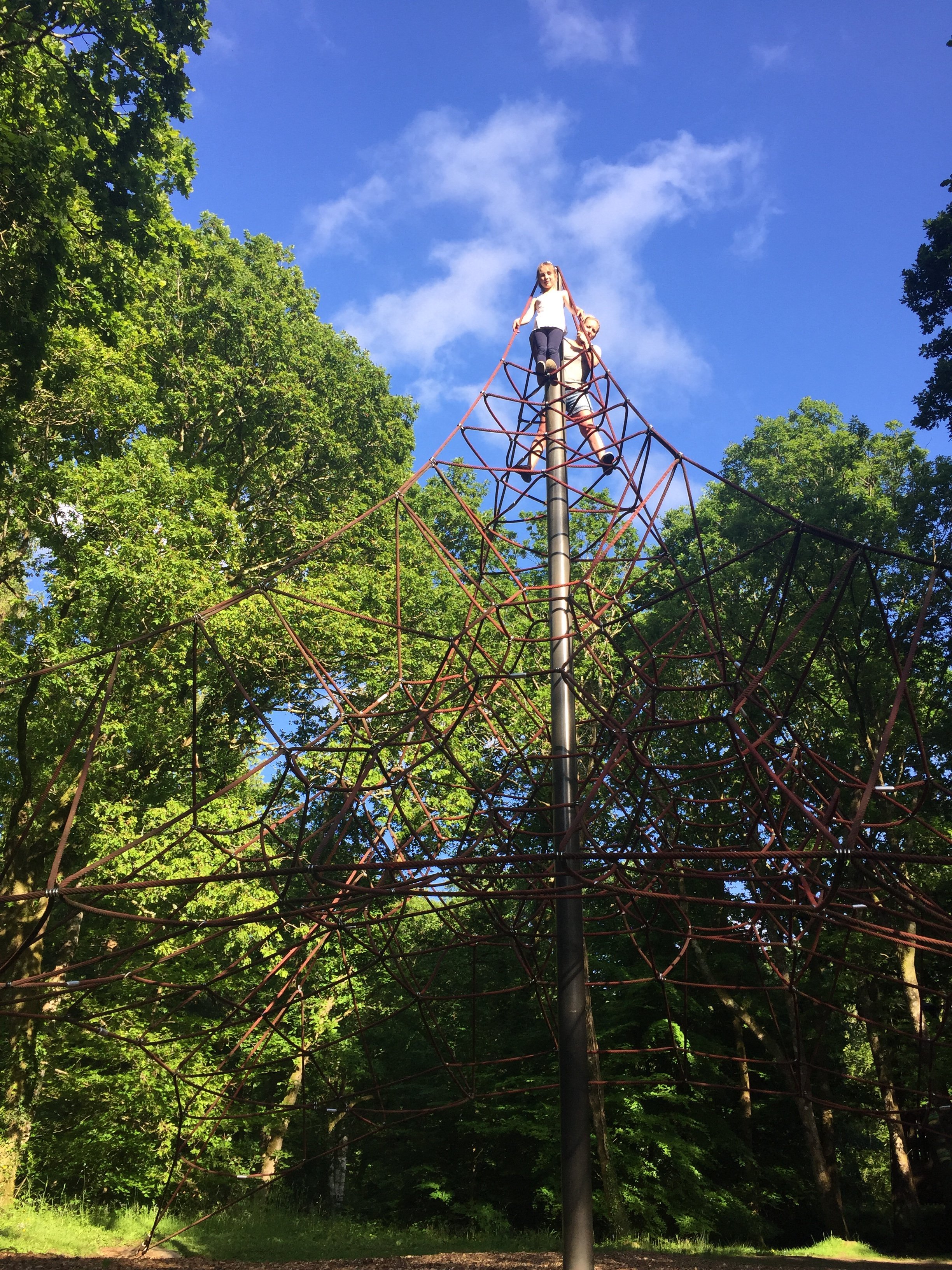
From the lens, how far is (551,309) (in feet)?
23.7

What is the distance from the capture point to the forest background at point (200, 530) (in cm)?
934

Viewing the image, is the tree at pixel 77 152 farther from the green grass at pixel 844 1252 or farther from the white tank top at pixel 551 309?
the green grass at pixel 844 1252

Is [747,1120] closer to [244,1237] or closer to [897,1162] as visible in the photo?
[897,1162]

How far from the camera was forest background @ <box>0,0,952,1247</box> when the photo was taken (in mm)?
9336

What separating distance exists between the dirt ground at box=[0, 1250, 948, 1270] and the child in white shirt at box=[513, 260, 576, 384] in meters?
7.28

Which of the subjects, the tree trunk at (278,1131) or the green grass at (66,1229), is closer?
the green grass at (66,1229)

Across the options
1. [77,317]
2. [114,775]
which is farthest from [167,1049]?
[77,317]

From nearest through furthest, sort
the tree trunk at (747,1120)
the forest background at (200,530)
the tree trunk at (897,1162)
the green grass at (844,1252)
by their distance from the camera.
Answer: the forest background at (200,530) < the green grass at (844,1252) < the tree trunk at (897,1162) < the tree trunk at (747,1120)

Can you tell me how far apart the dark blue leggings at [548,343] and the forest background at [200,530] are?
4568 millimetres

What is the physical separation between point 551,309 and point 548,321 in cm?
13

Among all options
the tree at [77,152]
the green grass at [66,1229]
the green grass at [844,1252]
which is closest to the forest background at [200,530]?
the tree at [77,152]

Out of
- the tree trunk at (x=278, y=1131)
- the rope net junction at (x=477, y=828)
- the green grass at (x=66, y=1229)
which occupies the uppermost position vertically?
the rope net junction at (x=477, y=828)

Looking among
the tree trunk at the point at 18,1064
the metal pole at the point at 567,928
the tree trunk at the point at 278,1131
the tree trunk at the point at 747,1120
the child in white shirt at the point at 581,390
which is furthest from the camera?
the tree trunk at the point at 747,1120

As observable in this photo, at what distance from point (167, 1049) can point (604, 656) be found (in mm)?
9053
